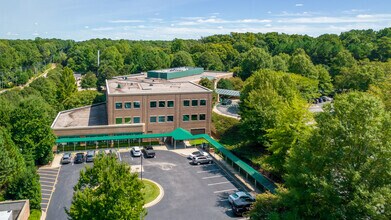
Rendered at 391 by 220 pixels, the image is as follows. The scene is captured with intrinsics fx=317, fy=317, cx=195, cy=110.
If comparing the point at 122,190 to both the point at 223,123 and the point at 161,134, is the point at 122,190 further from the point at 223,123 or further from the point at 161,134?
the point at 223,123

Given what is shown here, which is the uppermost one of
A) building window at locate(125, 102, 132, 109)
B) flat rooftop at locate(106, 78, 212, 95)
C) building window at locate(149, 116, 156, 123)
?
flat rooftop at locate(106, 78, 212, 95)

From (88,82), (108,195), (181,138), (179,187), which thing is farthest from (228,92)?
(108,195)

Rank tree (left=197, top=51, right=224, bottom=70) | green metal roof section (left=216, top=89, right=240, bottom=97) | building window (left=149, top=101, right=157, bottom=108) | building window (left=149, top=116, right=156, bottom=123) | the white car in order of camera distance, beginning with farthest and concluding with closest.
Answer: tree (left=197, top=51, right=224, bottom=70), green metal roof section (left=216, top=89, right=240, bottom=97), building window (left=149, top=116, right=156, bottom=123), building window (left=149, top=101, right=157, bottom=108), the white car

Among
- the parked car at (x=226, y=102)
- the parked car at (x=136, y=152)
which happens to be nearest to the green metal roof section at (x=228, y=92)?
the parked car at (x=226, y=102)

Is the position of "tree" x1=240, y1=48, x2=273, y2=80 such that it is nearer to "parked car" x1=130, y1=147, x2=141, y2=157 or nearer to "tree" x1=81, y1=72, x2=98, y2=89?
"tree" x1=81, y1=72, x2=98, y2=89

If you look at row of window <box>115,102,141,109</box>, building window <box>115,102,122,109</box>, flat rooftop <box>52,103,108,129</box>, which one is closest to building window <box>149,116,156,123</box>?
row of window <box>115,102,141,109</box>
